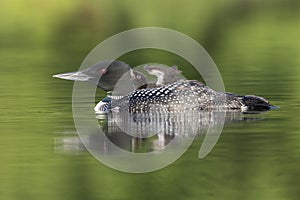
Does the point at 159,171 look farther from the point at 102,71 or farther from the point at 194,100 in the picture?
the point at 102,71

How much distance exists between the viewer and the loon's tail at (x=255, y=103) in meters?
12.4

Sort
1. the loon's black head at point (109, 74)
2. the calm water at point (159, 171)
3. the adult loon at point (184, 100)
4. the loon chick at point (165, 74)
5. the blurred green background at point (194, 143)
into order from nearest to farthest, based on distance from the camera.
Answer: the calm water at point (159, 171) → the blurred green background at point (194, 143) → the adult loon at point (184, 100) → the loon's black head at point (109, 74) → the loon chick at point (165, 74)

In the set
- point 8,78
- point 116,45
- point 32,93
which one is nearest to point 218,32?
point 116,45

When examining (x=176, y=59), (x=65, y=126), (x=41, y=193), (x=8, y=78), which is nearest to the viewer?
(x=41, y=193)

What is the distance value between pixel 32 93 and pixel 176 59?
23.0 feet

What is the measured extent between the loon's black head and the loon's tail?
141 centimetres

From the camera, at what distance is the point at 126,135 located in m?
11.1

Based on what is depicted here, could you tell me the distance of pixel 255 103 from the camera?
12461 millimetres

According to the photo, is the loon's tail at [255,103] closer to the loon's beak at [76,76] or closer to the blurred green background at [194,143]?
the blurred green background at [194,143]

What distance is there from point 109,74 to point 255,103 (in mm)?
1768

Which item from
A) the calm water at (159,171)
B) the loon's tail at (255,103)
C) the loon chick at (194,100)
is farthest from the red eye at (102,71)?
the loon's tail at (255,103)

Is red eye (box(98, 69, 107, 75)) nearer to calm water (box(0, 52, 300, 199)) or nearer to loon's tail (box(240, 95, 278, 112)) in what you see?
calm water (box(0, 52, 300, 199))

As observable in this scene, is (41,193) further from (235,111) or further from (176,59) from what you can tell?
(176,59)

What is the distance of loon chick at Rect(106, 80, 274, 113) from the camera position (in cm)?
1240
